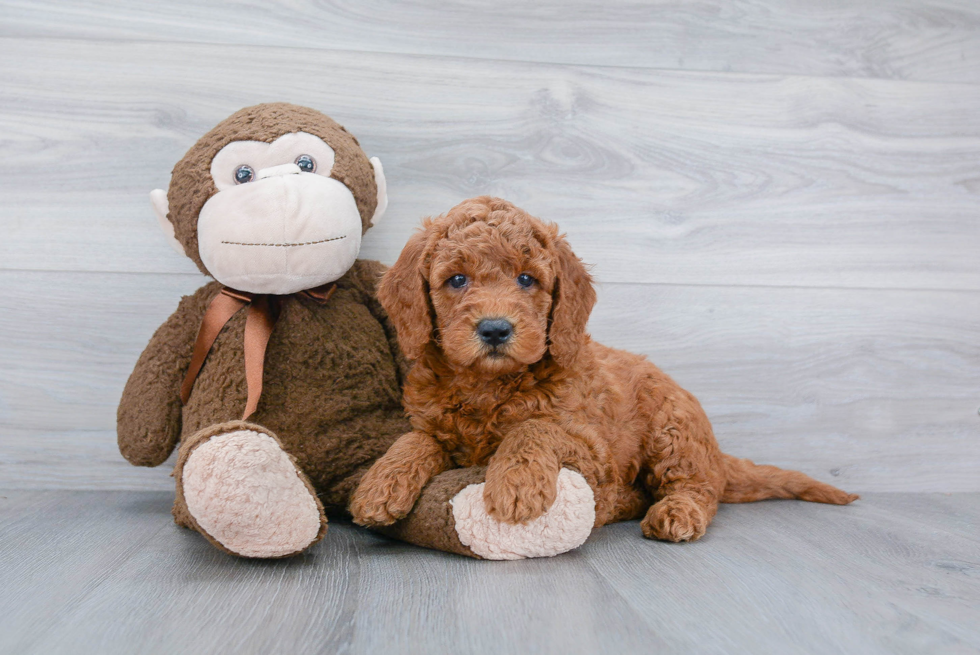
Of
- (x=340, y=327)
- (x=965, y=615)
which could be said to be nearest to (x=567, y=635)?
(x=965, y=615)

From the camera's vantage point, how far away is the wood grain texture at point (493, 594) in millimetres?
980

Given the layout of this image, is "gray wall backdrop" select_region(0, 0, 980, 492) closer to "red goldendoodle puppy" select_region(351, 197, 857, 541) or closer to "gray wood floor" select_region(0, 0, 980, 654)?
"gray wood floor" select_region(0, 0, 980, 654)

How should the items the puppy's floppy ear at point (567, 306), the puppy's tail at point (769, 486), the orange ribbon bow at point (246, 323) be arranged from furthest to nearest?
the puppy's tail at point (769, 486), the orange ribbon bow at point (246, 323), the puppy's floppy ear at point (567, 306)

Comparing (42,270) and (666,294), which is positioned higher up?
(666,294)

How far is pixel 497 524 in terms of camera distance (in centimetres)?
126

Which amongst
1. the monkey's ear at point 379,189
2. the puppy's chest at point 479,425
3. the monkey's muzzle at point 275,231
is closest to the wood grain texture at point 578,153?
the monkey's ear at point 379,189

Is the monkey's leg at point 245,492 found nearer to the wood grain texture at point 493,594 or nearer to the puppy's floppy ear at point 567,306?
the wood grain texture at point 493,594

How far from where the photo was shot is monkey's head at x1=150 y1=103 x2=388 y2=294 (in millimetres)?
1439

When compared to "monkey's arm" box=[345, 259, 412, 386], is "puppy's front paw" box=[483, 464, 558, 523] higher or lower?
lower

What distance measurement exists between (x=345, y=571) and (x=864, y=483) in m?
1.57

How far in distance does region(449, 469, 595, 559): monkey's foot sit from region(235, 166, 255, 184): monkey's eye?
31.4 inches

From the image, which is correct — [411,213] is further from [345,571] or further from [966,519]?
[966,519]

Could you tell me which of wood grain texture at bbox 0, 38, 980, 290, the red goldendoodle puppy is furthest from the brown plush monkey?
wood grain texture at bbox 0, 38, 980, 290

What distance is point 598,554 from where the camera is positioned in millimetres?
1352
